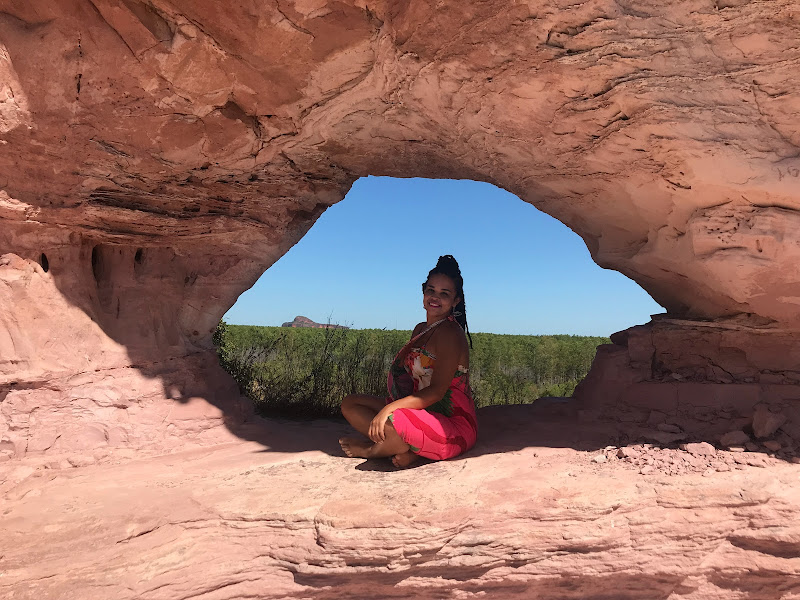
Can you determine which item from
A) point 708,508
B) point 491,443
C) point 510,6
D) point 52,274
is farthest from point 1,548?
point 510,6

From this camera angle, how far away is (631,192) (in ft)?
10.9

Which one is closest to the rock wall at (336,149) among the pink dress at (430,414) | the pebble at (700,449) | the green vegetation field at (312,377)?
the pebble at (700,449)

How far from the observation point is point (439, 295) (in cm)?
338

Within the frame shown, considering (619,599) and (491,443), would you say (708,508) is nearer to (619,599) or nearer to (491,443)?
(619,599)

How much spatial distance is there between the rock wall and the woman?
1129 millimetres

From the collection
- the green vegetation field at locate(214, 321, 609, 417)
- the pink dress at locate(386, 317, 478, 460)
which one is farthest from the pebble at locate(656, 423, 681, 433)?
the green vegetation field at locate(214, 321, 609, 417)

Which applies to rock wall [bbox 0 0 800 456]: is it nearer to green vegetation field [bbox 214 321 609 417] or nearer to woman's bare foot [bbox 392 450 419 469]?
green vegetation field [bbox 214 321 609 417]

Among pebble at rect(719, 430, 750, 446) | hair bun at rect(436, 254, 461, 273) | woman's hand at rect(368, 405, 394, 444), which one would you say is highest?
hair bun at rect(436, 254, 461, 273)

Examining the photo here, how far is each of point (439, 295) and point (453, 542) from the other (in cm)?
160

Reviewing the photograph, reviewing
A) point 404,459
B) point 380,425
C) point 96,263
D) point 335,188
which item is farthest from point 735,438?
point 96,263

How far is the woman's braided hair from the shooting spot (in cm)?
351

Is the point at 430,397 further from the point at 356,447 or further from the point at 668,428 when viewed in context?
the point at 668,428

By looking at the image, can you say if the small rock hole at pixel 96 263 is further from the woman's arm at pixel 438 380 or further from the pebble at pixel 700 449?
the pebble at pixel 700 449

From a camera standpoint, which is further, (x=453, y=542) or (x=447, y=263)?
(x=447, y=263)
